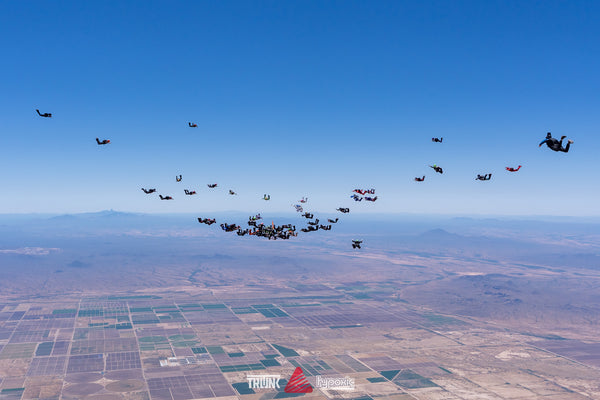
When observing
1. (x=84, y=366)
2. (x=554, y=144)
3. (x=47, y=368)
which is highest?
(x=554, y=144)

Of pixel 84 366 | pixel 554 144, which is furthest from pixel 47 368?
pixel 554 144

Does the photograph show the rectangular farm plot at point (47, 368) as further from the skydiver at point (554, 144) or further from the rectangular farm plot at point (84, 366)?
the skydiver at point (554, 144)

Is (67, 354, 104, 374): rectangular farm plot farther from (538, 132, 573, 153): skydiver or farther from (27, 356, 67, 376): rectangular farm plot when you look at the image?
(538, 132, 573, 153): skydiver

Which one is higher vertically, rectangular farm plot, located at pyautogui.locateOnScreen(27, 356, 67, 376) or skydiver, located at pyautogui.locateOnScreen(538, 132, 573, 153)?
skydiver, located at pyautogui.locateOnScreen(538, 132, 573, 153)

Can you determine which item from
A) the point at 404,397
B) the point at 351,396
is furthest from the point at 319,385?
the point at 404,397

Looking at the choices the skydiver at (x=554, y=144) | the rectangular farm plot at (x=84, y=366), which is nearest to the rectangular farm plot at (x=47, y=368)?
the rectangular farm plot at (x=84, y=366)

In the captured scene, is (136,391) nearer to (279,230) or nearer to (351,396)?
(351,396)

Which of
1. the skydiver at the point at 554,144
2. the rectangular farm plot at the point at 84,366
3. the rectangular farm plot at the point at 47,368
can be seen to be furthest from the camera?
the rectangular farm plot at the point at 84,366

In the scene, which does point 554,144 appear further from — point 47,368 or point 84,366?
point 47,368

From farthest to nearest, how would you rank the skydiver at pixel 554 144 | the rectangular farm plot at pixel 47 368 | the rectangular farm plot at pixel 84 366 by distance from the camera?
the rectangular farm plot at pixel 84 366 → the rectangular farm plot at pixel 47 368 → the skydiver at pixel 554 144

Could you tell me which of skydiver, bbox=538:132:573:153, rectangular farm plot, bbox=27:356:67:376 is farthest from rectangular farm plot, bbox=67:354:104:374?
skydiver, bbox=538:132:573:153

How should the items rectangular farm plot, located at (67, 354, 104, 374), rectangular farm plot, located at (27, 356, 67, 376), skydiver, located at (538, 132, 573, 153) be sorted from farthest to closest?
rectangular farm plot, located at (67, 354, 104, 374)
rectangular farm plot, located at (27, 356, 67, 376)
skydiver, located at (538, 132, 573, 153)

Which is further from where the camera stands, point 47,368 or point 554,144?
point 47,368
